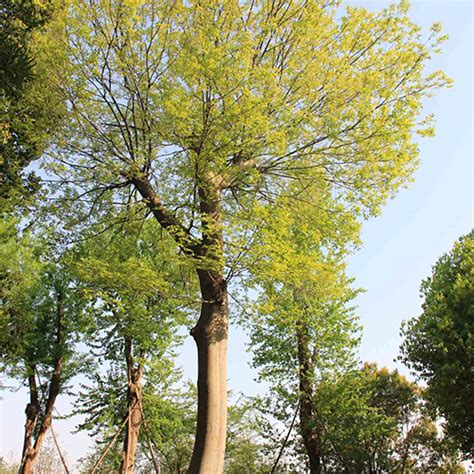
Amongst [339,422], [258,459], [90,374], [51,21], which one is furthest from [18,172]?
[258,459]

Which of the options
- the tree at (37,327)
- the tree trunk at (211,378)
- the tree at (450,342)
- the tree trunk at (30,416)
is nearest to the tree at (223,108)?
the tree trunk at (211,378)

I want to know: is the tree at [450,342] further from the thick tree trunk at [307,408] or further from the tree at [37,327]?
the tree at [37,327]

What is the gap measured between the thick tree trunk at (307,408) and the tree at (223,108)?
656cm

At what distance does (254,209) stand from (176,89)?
190cm

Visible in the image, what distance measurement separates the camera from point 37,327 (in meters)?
14.5

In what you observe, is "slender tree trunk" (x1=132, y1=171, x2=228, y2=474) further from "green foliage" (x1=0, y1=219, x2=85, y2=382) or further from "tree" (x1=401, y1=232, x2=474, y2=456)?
"green foliage" (x1=0, y1=219, x2=85, y2=382)

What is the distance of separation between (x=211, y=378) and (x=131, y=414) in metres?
7.16

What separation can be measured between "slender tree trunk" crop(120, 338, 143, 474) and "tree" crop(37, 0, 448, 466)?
6.31 m

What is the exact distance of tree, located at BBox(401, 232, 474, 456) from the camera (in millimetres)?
10820

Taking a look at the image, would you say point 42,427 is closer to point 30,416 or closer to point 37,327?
point 30,416

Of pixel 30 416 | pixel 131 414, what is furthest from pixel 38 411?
pixel 131 414

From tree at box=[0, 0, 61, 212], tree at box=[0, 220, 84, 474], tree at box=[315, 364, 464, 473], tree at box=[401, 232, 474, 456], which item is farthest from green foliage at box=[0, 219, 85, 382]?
tree at box=[401, 232, 474, 456]

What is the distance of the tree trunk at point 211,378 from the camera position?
5.57 metres

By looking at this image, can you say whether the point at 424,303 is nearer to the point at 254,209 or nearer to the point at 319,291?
the point at 319,291
